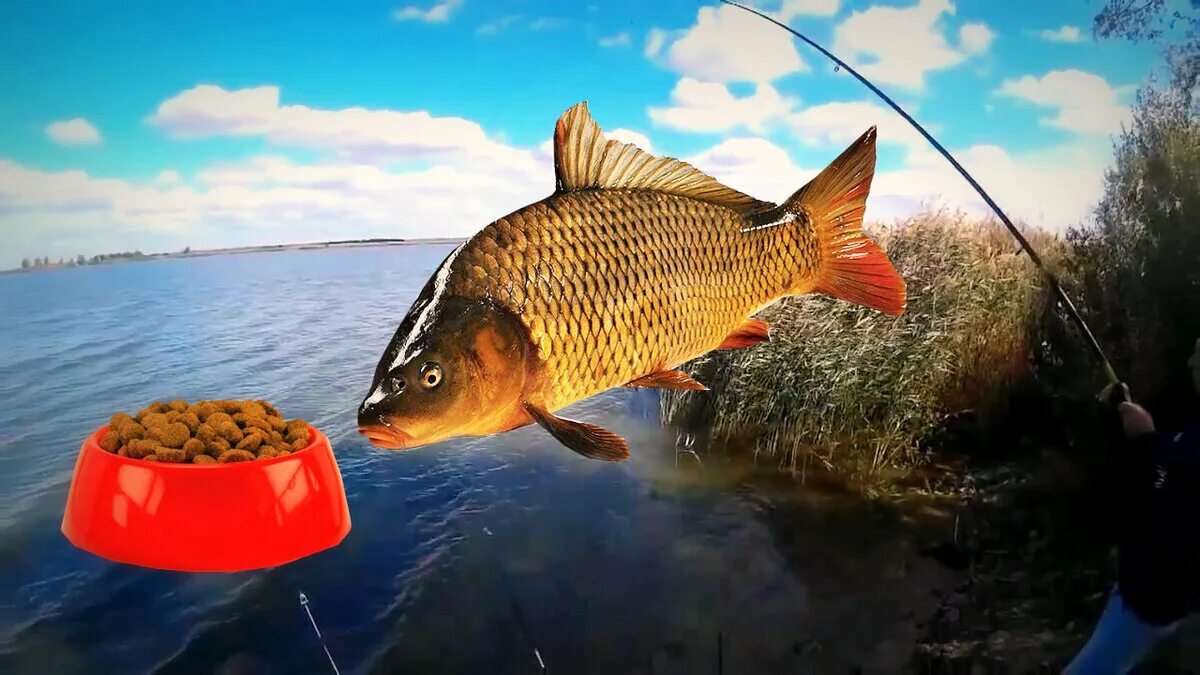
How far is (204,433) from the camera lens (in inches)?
59.1

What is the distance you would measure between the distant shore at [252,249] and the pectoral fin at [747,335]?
0.61m

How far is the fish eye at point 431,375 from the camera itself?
1.44m

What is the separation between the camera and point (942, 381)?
2.22 metres

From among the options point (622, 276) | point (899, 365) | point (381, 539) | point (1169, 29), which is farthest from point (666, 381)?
point (1169, 29)

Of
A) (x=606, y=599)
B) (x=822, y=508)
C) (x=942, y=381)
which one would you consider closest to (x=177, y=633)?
(x=606, y=599)

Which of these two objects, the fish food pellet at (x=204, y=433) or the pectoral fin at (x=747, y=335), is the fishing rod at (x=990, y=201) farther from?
the fish food pellet at (x=204, y=433)

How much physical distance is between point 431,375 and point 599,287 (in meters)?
0.36

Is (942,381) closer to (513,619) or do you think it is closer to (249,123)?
(513,619)

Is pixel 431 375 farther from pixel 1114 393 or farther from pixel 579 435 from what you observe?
pixel 1114 393

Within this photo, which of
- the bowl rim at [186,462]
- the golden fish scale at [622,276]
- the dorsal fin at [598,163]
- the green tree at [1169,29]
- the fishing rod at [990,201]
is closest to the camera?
the bowl rim at [186,462]

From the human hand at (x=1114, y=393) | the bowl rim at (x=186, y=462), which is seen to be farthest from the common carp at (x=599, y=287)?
the human hand at (x=1114, y=393)

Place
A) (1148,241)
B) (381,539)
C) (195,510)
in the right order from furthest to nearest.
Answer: (1148,241), (381,539), (195,510)

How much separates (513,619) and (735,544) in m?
0.56

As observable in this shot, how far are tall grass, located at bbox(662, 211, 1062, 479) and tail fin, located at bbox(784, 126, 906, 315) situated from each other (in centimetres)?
19
